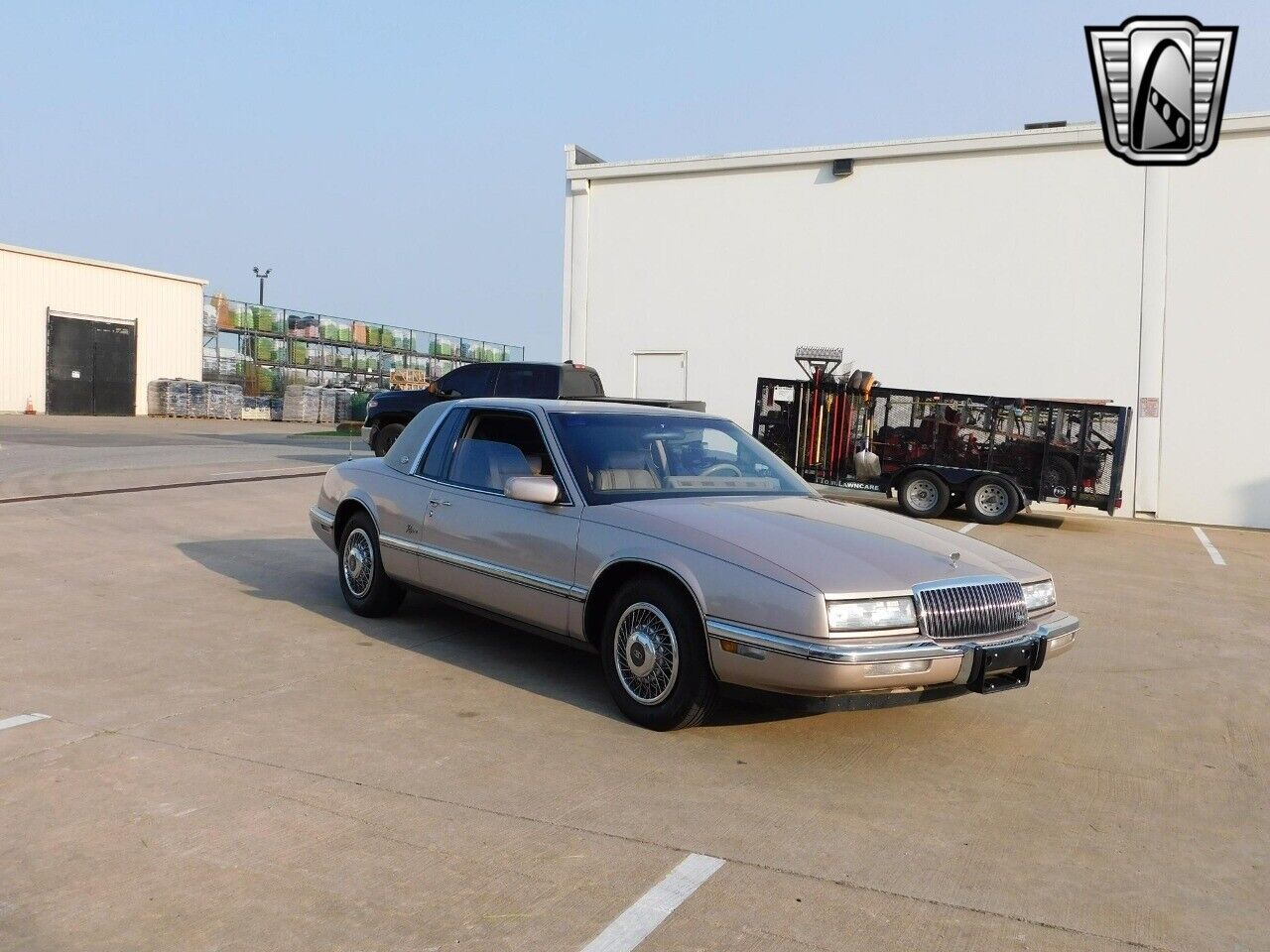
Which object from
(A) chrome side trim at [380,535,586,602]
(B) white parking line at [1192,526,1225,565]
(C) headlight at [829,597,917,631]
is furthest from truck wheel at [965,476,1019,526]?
(C) headlight at [829,597,917,631]

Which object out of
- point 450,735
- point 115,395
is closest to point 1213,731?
point 450,735

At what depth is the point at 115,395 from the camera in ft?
137

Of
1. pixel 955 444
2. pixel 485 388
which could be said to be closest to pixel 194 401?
pixel 485 388

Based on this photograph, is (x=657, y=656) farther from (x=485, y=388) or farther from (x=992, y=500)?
(x=485, y=388)

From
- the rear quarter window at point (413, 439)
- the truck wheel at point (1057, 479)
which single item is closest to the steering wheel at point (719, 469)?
the rear quarter window at point (413, 439)

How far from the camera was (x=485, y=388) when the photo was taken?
19.6 meters

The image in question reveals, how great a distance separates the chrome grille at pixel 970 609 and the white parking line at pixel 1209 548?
385 inches

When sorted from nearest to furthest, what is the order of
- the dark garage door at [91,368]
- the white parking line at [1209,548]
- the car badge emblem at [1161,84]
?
the white parking line at [1209,548] → the car badge emblem at [1161,84] → the dark garage door at [91,368]

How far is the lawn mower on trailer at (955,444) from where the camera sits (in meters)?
16.5

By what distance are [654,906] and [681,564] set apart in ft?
6.12

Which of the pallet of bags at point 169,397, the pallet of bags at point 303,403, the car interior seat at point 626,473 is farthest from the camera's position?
the pallet of bags at point 303,403

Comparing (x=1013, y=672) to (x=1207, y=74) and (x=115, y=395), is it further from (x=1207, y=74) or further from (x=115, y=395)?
(x=115, y=395)

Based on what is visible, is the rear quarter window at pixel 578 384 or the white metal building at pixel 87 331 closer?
the rear quarter window at pixel 578 384

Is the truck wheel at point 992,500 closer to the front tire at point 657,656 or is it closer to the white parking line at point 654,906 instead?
the front tire at point 657,656
